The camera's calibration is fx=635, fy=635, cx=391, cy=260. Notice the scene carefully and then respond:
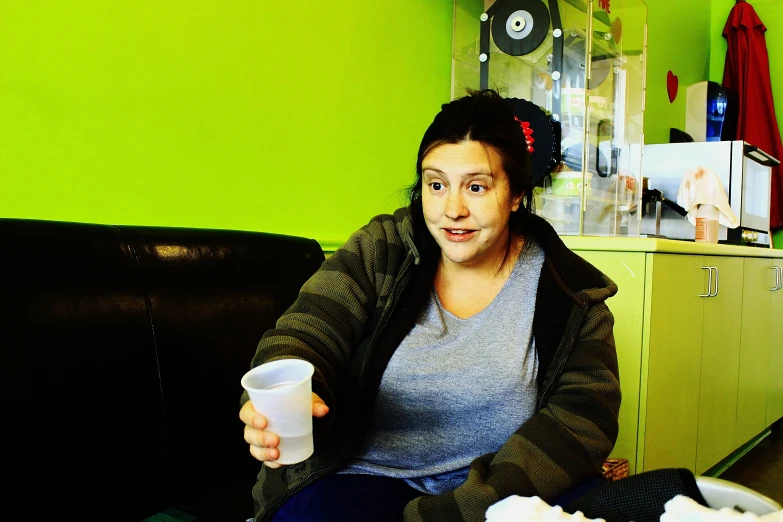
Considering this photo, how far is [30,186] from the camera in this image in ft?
4.02

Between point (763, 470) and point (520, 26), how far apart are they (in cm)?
211

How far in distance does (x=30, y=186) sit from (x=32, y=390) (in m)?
0.47

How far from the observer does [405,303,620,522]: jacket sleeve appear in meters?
0.88

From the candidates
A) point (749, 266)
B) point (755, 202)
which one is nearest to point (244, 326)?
point (749, 266)

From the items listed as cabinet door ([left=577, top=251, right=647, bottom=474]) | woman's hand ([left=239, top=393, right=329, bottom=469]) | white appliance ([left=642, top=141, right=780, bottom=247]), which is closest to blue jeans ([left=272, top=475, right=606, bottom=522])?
woman's hand ([left=239, top=393, right=329, bottom=469])

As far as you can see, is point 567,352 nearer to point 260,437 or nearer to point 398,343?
point 398,343

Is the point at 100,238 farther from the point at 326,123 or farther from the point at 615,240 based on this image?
the point at 615,240

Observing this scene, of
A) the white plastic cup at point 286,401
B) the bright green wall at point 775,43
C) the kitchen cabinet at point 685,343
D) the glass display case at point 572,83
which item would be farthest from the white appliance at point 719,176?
the white plastic cup at point 286,401

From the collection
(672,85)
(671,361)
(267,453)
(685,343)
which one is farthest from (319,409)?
(672,85)

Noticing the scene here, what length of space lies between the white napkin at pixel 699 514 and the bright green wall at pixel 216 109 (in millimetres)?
1190

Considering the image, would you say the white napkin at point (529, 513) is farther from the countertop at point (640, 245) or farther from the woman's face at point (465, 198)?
the countertop at point (640, 245)

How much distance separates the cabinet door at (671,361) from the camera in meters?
1.88

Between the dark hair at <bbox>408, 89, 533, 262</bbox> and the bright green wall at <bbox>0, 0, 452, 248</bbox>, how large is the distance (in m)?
0.61

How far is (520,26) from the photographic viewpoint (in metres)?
2.26
